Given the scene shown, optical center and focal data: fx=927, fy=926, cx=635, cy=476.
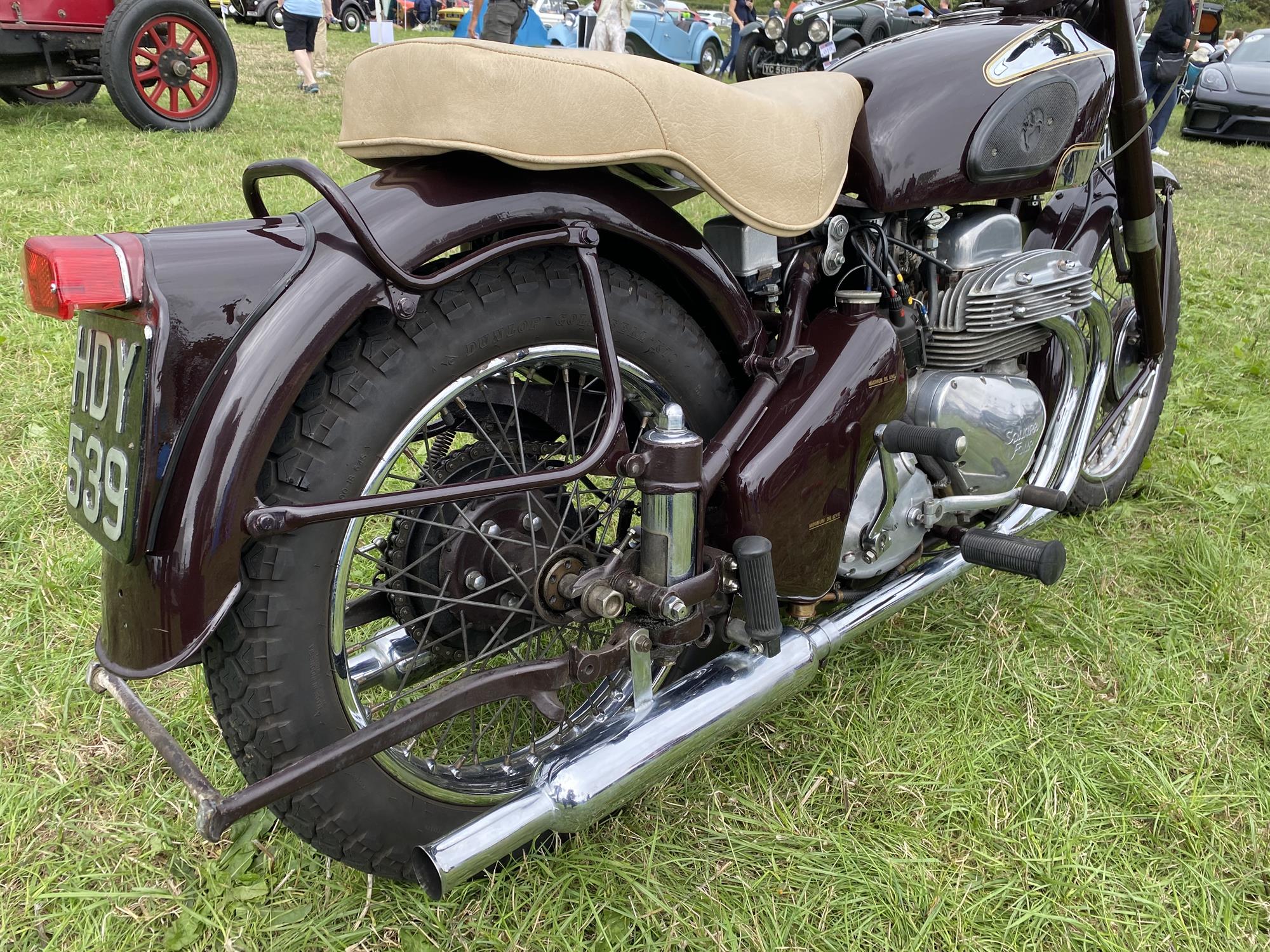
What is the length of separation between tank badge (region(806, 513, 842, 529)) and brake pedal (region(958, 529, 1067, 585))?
314 millimetres

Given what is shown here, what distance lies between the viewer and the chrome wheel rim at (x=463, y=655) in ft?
4.48

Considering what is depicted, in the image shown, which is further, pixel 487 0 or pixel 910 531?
pixel 487 0

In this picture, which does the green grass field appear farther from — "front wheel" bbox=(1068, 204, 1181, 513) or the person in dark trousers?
the person in dark trousers

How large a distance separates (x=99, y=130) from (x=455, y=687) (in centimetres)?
651

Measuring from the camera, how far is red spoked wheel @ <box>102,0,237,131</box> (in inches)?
232

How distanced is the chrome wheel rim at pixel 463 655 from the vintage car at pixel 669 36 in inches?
558

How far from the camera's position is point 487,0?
21.9 feet

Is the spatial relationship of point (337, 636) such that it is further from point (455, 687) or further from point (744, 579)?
point (744, 579)

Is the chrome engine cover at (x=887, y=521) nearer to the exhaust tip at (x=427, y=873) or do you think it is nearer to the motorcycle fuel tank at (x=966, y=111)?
the motorcycle fuel tank at (x=966, y=111)

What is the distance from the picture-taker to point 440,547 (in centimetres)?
156

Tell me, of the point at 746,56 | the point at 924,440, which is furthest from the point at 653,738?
the point at 746,56

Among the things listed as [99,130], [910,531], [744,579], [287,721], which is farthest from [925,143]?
[99,130]

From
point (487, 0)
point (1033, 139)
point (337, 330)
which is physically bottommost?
point (337, 330)

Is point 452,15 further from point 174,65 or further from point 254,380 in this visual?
point 254,380
